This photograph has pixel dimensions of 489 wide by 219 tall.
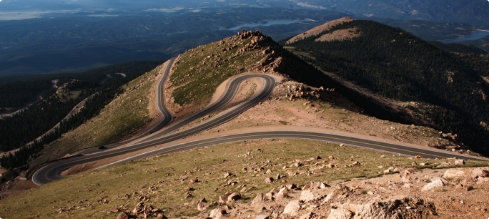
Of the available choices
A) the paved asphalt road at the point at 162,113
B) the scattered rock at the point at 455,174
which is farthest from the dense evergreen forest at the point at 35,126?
the scattered rock at the point at 455,174

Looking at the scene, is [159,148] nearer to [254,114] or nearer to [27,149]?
[254,114]

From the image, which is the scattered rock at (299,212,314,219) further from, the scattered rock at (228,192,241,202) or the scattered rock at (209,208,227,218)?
the scattered rock at (228,192,241,202)

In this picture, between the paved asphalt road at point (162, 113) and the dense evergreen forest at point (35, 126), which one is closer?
the paved asphalt road at point (162, 113)

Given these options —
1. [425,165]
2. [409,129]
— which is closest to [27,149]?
[409,129]

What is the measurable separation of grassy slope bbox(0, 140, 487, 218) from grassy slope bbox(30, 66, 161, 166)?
45.8m

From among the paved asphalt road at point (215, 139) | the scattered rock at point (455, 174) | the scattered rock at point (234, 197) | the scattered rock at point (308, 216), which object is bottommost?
the paved asphalt road at point (215, 139)

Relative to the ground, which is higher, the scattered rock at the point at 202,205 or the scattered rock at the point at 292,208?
the scattered rock at the point at 292,208

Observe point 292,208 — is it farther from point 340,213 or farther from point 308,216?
point 340,213

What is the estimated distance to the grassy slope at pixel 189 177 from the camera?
3266 centimetres

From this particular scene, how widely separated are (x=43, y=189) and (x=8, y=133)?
13302 centimetres

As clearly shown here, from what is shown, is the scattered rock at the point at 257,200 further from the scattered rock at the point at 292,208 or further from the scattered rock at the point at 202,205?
the scattered rock at the point at 202,205

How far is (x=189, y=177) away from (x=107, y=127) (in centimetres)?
7892

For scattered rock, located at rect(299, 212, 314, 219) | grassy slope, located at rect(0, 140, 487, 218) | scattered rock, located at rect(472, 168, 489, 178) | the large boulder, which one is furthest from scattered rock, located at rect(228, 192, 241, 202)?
scattered rock, located at rect(472, 168, 489, 178)

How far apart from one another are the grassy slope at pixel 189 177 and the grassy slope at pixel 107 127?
45.8m
